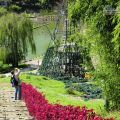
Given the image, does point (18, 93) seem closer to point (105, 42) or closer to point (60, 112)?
point (105, 42)

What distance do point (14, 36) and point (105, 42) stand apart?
122 ft

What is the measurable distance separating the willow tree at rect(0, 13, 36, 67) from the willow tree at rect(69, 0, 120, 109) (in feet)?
118

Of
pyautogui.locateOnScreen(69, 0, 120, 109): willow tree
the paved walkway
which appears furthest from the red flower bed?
pyautogui.locateOnScreen(69, 0, 120, 109): willow tree

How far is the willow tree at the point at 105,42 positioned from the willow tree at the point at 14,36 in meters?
35.8

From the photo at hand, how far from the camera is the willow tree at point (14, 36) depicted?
50.2m

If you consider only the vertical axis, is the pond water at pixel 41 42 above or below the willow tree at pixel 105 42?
below

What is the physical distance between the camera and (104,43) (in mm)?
14156

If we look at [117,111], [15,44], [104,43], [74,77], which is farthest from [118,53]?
[15,44]

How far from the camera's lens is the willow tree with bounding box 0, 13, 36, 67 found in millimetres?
50250

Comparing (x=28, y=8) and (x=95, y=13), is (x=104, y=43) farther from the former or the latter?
(x=28, y=8)

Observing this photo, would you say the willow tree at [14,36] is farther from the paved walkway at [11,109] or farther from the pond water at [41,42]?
the paved walkway at [11,109]

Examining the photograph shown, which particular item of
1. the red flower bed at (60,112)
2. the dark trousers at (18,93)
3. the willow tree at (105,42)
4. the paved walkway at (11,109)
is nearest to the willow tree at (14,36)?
the paved walkway at (11,109)

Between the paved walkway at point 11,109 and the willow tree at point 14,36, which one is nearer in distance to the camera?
the paved walkway at point 11,109

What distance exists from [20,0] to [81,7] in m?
124
